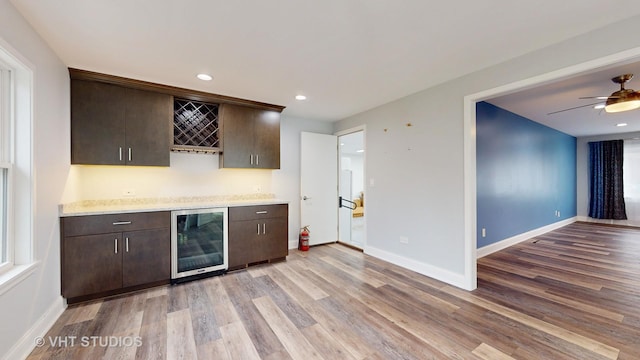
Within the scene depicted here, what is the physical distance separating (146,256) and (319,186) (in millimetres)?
2783

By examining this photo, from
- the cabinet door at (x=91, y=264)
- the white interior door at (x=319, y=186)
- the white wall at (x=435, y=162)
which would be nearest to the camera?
the white wall at (x=435, y=162)

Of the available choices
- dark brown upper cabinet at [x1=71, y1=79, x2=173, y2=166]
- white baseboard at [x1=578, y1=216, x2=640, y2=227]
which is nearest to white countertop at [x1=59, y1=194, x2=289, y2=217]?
dark brown upper cabinet at [x1=71, y1=79, x2=173, y2=166]

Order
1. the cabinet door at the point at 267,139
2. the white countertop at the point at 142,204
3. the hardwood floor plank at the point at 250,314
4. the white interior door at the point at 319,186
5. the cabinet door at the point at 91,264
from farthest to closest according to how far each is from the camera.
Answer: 1. the white interior door at the point at 319,186
2. the cabinet door at the point at 267,139
3. the white countertop at the point at 142,204
4. the cabinet door at the point at 91,264
5. the hardwood floor plank at the point at 250,314

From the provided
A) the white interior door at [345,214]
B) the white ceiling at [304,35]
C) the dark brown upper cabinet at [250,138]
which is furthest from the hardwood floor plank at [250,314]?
the white ceiling at [304,35]

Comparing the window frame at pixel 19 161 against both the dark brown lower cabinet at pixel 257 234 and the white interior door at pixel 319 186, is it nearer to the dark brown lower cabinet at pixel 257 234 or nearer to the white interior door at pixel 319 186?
the dark brown lower cabinet at pixel 257 234

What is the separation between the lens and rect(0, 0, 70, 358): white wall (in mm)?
1628

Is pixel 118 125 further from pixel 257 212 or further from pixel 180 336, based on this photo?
pixel 180 336

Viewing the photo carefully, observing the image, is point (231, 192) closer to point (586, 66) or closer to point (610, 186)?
point (586, 66)

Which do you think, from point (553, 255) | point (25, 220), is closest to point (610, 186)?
point (553, 255)

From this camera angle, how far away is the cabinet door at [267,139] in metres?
3.73

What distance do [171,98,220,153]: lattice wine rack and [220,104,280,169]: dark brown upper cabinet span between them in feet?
0.52

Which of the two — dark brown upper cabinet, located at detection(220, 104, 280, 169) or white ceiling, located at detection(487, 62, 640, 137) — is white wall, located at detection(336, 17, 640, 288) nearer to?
white ceiling, located at detection(487, 62, 640, 137)

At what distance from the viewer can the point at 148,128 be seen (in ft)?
9.75

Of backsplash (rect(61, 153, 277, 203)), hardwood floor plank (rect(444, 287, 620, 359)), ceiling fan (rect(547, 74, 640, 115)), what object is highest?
ceiling fan (rect(547, 74, 640, 115))
